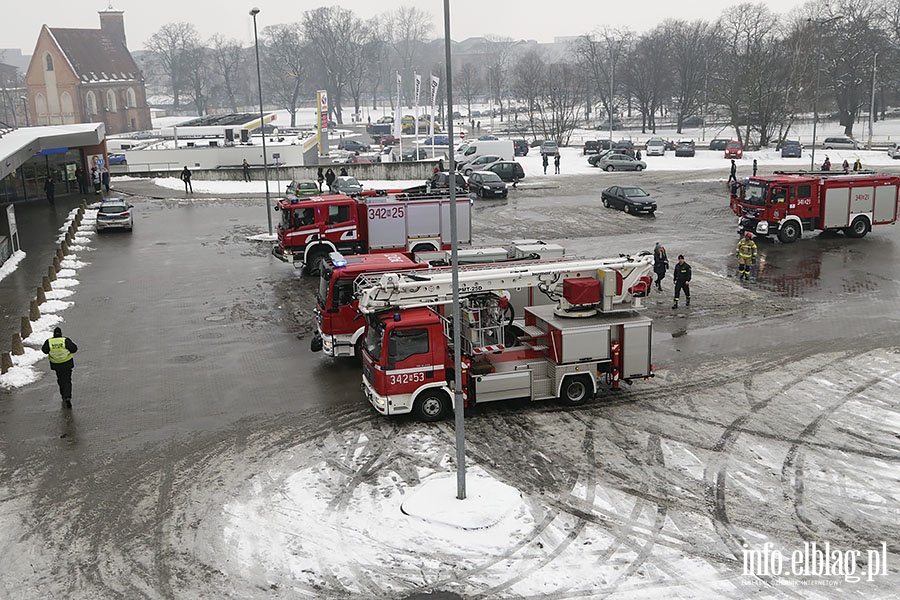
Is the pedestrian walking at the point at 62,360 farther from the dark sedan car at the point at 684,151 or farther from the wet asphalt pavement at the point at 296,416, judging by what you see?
the dark sedan car at the point at 684,151

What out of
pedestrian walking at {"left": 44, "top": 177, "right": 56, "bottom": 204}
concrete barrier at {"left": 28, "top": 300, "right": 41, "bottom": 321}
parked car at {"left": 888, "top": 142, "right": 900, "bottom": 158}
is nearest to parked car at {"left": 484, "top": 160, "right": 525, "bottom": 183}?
pedestrian walking at {"left": 44, "top": 177, "right": 56, "bottom": 204}

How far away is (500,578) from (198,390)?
352 inches

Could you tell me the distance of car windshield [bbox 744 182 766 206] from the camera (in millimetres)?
31047

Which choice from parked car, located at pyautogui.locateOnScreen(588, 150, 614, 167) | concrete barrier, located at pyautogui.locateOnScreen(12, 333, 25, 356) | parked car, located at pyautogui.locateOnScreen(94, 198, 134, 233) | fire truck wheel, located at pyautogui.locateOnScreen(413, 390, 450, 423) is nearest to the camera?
fire truck wheel, located at pyautogui.locateOnScreen(413, 390, 450, 423)

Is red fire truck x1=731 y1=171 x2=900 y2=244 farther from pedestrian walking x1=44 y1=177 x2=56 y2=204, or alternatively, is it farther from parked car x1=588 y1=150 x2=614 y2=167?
pedestrian walking x1=44 y1=177 x2=56 y2=204

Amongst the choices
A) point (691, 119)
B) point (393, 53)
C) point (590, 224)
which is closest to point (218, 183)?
point (590, 224)

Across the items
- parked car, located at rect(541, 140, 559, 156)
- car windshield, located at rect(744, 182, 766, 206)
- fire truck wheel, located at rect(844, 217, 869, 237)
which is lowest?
fire truck wheel, located at rect(844, 217, 869, 237)

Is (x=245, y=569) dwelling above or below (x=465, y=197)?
below

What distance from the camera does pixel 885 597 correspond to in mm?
9797

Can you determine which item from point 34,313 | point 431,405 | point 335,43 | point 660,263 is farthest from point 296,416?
point 335,43

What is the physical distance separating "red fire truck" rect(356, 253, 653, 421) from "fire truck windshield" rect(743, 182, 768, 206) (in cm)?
1725

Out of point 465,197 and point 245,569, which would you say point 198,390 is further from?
point 465,197

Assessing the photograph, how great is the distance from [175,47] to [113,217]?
116 metres

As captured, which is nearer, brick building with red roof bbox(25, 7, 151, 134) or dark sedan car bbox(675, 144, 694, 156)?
dark sedan car bbox(675, 144, 694, 156)
